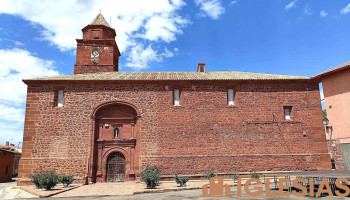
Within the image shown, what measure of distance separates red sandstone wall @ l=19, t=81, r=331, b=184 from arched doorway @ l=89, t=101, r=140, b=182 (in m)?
0.51

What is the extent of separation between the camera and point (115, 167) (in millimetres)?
17453

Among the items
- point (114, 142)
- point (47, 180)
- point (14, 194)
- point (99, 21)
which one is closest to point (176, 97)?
point (114, 142)

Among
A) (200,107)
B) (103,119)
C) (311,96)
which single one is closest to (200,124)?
(200,107)

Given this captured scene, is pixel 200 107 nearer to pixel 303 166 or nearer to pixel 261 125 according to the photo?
pixel 261 125

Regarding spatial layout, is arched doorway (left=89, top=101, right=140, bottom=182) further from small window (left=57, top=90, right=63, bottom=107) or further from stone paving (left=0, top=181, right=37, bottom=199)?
stone paving (left=0, top=181, right=37, bottom=199)

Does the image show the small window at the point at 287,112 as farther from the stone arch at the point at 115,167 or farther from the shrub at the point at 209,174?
the stone arch at the point at 115,167

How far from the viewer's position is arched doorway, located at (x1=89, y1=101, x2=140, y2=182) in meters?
17.2

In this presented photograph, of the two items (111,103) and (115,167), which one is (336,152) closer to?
(115,167)

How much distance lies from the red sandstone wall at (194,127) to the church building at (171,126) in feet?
0.21

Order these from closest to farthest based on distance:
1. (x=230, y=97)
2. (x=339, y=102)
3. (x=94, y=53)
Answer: (x=339, y=102), (x=230, y=97), (x=94, y=53)

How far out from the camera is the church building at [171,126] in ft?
55.2

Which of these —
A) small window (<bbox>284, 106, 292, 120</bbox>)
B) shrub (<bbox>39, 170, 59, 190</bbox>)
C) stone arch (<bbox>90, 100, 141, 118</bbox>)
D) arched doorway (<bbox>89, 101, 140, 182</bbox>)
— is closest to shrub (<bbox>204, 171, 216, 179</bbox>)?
arched doorway (<bbox>89, 101, 140, 182</bbox>)

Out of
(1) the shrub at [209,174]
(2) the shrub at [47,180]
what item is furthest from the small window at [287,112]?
(2) the shrub at [47,180]

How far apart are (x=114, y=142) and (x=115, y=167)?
1695mm
